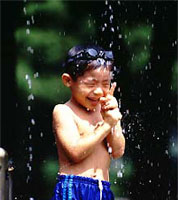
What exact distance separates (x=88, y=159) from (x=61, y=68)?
9.55 feet

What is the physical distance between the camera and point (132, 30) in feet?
21.8

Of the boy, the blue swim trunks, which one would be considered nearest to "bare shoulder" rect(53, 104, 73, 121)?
the boy

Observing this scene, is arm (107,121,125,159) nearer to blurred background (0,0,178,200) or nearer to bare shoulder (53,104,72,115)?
bare shoulder (53,104,72,115)

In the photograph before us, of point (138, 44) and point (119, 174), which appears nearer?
point (119, 174)

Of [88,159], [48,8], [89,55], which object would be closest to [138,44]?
[48,8]

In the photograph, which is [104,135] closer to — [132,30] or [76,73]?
[76,73]

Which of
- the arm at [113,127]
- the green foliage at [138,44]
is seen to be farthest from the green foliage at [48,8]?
the arm at [113,127]

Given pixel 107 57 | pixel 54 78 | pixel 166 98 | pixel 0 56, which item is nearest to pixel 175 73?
pixel 166 98

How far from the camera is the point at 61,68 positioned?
668 cm

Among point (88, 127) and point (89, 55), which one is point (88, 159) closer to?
point (88, 127)

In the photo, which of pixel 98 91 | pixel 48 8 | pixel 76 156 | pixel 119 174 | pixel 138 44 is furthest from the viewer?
pixel 48 8

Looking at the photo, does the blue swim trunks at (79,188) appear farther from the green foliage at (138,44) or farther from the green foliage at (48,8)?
the green foliage at (48,8)

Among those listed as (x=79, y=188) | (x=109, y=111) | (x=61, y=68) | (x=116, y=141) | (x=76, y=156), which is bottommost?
(x=79, y=188)

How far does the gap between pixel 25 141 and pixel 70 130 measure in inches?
121
